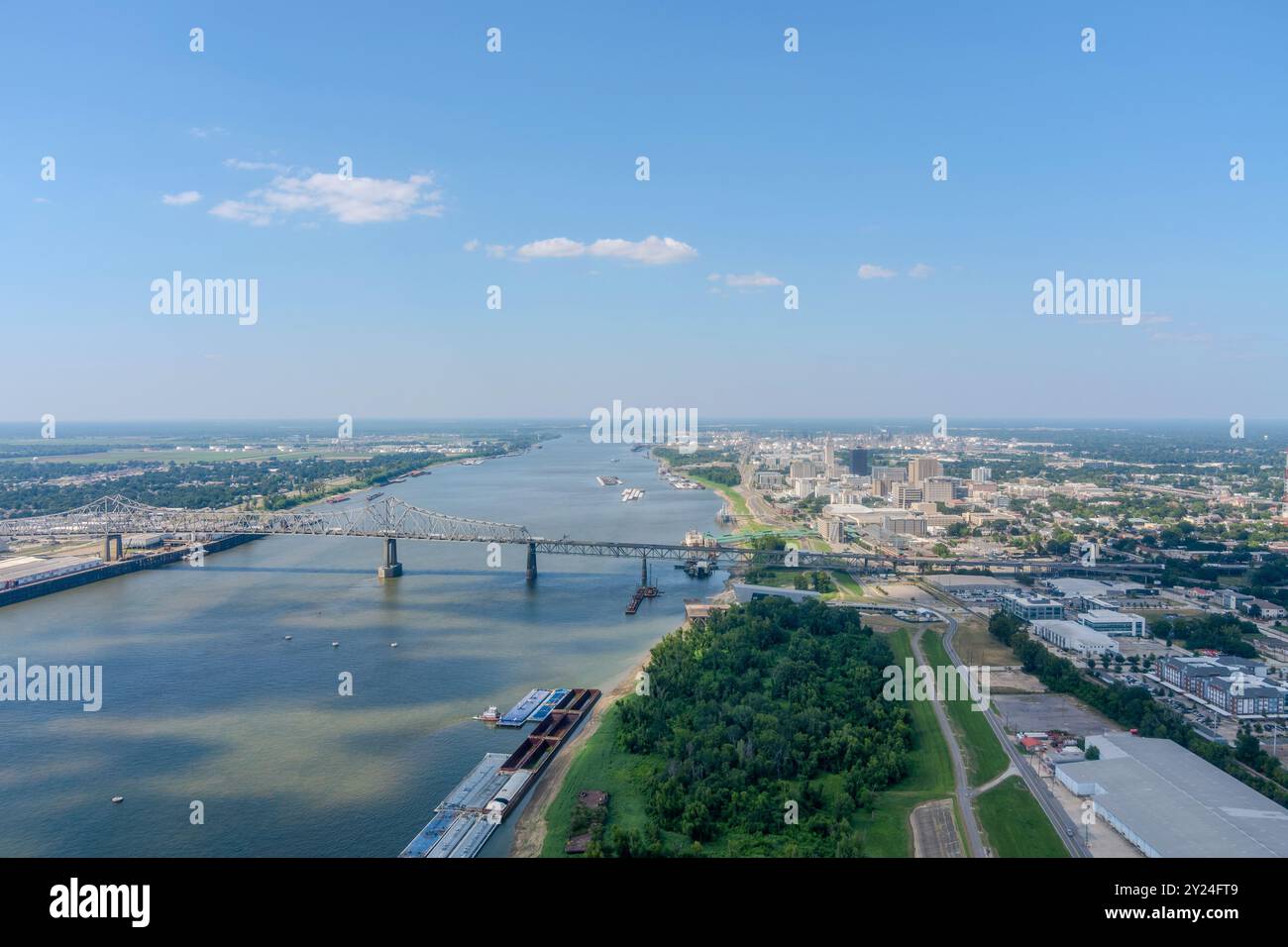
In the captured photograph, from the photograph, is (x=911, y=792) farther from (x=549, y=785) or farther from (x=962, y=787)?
(x=549, y=785)

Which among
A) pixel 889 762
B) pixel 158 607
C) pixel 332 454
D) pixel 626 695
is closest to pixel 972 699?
pixel 889 762

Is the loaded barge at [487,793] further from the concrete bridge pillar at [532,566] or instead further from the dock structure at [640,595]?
the concrete bridge pillar at [532,566]

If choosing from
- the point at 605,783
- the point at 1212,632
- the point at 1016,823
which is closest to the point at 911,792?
the point at 1016,823

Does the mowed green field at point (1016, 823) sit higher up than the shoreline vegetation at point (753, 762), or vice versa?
the shoreline vegetation at point (753, 762)

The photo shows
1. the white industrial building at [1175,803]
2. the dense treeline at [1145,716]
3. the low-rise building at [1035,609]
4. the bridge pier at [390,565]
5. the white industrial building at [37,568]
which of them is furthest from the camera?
the bridge pier at [390,565]

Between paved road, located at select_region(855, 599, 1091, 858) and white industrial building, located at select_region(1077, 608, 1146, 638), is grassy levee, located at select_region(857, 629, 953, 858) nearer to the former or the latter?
paved road, located at select_region(855, 599, 1091, 858)

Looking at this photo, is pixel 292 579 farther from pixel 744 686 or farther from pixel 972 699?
pixel 972 699

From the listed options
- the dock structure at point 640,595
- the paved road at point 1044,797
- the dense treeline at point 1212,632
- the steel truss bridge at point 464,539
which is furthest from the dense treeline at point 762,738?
the steel truss bridge at point 464,539
